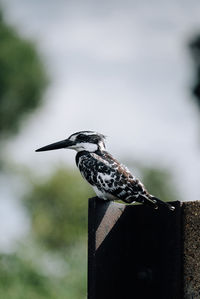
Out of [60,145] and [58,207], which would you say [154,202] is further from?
[58,207]

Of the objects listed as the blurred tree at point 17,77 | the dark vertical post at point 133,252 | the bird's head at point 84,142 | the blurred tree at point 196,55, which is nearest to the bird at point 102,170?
the bird's head at point 84,142

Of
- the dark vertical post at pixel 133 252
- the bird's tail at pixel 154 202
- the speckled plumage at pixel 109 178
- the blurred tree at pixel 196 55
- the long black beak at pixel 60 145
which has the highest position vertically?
the blurred tree at pixel 196 55

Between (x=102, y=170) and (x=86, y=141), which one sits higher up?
(x=86, y=141)

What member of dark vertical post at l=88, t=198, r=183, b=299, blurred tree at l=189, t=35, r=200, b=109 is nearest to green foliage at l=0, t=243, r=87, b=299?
dark vertical post at l=88, t=198, r=183, b=299

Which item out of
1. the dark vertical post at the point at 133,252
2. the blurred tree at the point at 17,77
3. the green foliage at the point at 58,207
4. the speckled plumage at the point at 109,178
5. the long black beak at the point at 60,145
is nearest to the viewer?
the dark vertical post at the point at 133,252

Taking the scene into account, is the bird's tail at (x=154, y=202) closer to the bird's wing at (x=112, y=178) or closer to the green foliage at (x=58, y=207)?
the bird's wing at (x=112, y=178)

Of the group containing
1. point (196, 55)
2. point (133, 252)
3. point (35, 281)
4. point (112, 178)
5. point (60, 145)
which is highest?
point (196, 55)

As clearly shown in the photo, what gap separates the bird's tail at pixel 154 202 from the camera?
4043mm

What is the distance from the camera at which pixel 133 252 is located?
414 cm

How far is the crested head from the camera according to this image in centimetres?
586

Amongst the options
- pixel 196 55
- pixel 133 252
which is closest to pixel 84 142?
pixel 133 252

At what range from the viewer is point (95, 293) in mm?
3965

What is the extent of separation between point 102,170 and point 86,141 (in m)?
0.41

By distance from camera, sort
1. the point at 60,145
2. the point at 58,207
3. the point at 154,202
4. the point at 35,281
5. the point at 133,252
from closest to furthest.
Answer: the point at 133,252, the point at 154,202, the point at 60,145, the point at 35,281, the point at 58,207
